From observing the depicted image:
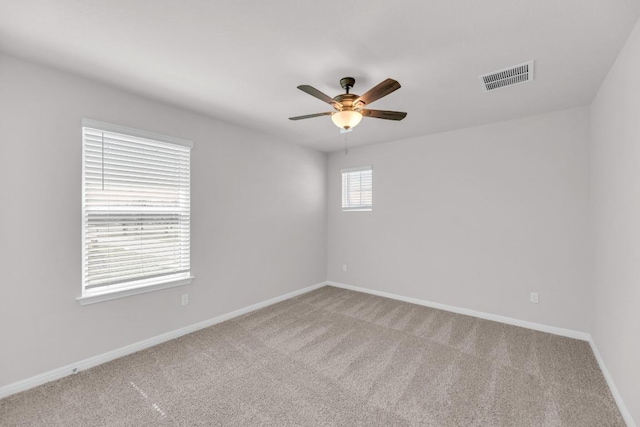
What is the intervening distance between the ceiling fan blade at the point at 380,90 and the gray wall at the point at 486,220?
2.31 m

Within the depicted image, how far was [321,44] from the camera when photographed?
1.92 m

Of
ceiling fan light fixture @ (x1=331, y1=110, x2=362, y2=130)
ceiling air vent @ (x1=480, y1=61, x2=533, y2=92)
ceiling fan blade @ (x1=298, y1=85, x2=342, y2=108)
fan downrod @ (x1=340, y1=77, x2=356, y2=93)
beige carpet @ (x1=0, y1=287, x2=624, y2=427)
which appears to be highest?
ceiling air vent @ (x1=480, y1=61, x2=533, y2=92)

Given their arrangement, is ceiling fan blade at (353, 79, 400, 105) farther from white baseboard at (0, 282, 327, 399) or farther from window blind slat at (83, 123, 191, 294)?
white baseboard at (0, 282, 327, 399)

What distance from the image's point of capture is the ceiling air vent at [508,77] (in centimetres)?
224

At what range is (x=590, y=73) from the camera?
232cm

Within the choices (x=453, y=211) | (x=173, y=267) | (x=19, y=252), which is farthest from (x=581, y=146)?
(x=19, y=252)

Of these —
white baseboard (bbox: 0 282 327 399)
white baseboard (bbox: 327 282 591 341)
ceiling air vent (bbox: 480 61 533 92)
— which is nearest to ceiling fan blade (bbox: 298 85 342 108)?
ceiling air vent (bbox: 480 61 533 92)

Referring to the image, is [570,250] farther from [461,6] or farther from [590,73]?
[461,6]

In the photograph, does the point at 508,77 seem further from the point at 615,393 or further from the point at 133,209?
the point at 133,209

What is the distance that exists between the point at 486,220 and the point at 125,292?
4307 millimetres

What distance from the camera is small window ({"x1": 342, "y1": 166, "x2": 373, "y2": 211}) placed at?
4797 millimetres

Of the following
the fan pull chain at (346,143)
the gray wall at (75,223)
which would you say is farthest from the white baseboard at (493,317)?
the fan pull chain at (346,143)

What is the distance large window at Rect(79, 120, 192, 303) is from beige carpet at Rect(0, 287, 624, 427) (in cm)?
77

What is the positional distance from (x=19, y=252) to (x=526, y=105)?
194 inches
